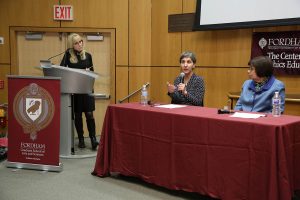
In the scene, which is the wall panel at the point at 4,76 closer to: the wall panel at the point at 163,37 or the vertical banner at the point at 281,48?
the wall panel at the point at 163,37

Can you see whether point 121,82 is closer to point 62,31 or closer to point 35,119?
point 62,31

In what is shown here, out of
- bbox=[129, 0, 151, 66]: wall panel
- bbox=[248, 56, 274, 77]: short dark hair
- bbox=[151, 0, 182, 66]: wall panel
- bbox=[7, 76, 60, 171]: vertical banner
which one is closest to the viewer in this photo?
bbox=[248, 56, 274, 77]: short dark hair

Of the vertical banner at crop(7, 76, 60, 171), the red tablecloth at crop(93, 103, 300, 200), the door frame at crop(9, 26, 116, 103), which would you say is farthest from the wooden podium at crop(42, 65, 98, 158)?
the door frame at crop(9, 26, 116, 103)

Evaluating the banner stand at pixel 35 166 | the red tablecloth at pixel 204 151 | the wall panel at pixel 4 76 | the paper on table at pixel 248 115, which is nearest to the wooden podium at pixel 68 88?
the banner stand at pixel 35 166

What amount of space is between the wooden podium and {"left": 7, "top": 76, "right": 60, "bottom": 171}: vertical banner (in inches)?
13.5

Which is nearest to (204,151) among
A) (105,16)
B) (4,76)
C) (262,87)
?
(262,87)

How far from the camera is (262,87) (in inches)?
120

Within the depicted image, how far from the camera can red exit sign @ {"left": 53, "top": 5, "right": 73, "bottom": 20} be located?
5582 mm

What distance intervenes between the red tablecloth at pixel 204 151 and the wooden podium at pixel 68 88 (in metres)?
0.80

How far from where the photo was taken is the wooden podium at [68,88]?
4004 millimetres

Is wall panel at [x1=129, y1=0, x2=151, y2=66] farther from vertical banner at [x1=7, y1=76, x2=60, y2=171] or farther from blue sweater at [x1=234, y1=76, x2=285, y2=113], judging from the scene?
blue sweater at [x1=234, y1=76, x2=285, y2=113]

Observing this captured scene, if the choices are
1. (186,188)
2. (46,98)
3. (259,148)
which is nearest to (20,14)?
(46,98)

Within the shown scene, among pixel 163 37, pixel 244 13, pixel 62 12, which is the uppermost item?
pixel 62 12

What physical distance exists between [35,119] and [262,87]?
2258 millimetres
